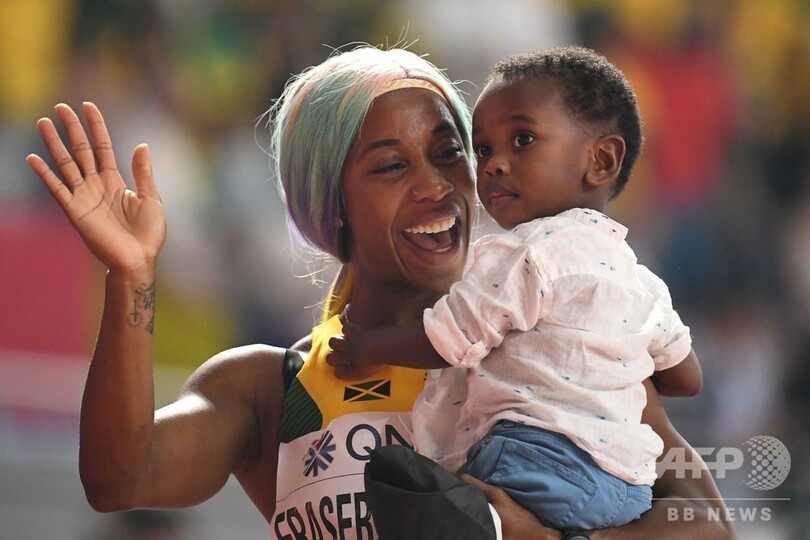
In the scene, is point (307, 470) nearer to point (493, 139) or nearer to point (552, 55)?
point (493, 139)

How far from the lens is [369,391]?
2.17 metres

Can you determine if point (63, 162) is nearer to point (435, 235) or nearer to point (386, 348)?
point (386, 348)

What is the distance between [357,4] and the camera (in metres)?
4.94

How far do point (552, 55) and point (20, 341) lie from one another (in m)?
3.24

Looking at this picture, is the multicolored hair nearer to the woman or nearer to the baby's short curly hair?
the woman

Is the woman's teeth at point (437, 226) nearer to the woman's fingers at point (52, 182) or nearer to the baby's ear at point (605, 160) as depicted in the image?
the baby's ear at point (605, 160)

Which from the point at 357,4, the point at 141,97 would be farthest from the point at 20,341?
the point at 357,4

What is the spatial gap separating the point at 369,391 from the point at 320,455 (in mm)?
161

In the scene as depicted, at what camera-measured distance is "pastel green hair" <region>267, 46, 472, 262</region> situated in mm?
2283

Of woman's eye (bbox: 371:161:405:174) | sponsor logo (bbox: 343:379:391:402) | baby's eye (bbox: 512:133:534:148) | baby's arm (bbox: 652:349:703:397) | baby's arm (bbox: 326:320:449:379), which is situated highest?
baby's eye (bbox: 512:133:534:148)

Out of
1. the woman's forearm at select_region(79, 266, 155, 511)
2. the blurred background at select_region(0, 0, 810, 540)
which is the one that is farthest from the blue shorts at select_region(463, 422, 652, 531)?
the blurred background at select_region(0, 0, 810, 540)

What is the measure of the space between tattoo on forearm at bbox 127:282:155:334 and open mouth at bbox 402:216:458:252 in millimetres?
620

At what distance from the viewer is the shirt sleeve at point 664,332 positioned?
1.80m

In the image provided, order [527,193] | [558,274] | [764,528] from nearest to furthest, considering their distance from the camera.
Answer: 1. [558,274]
2. [527,193]
3. [764,528]
